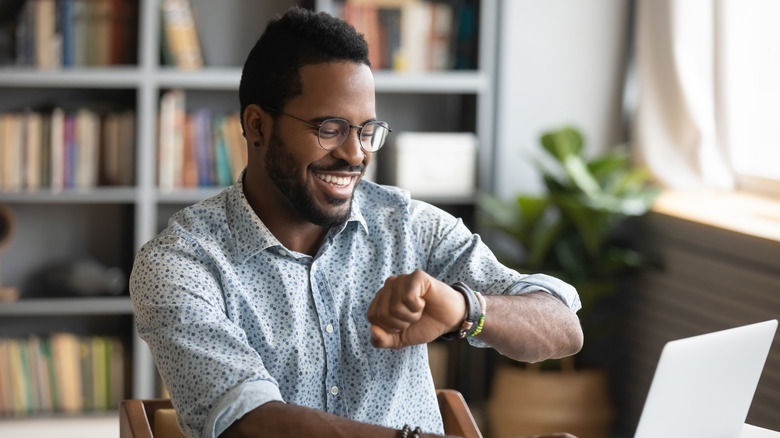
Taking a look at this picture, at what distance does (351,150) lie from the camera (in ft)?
5.38

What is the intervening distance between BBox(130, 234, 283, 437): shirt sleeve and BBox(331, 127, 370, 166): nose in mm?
287

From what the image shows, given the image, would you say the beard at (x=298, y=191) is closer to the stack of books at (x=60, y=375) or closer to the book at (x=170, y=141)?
the book at (x=170, y=141)

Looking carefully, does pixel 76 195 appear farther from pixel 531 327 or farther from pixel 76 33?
pixel 531 327

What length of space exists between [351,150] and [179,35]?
1.93 meters

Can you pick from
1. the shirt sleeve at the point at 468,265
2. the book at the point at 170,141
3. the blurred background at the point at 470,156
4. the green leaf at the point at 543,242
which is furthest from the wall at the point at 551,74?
the shirt sleeve at the point at 468,265

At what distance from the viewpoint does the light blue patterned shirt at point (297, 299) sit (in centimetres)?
143

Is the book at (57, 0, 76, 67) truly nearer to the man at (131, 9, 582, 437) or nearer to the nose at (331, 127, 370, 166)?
the man at (131, 9, 582, 437)

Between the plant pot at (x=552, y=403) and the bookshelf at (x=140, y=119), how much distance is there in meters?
0.70

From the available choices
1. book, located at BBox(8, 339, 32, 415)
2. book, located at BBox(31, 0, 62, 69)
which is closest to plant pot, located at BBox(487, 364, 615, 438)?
book, located at BBox(8, 339, 32, 415)

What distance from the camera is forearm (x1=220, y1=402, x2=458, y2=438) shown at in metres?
1.32

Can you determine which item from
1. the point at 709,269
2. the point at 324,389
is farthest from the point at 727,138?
the point at 324,389

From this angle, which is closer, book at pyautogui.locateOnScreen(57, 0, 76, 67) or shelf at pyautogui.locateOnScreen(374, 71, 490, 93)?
book at pyautogui.locateOnScreen(57, 0, 76, 67)

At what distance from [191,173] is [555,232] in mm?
1275

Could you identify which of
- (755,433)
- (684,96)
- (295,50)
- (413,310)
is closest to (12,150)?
(295,50)
